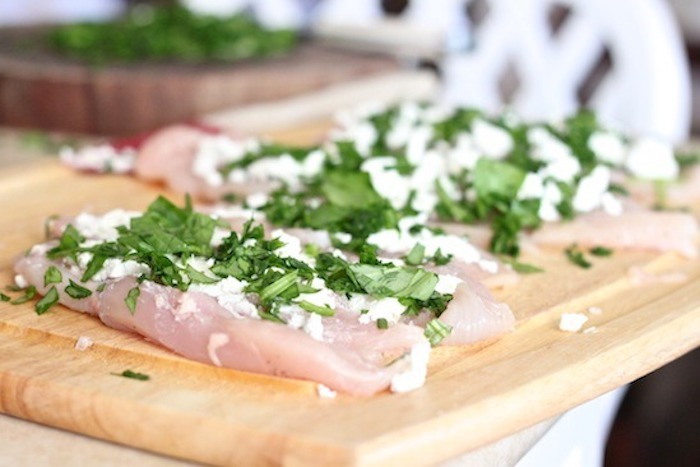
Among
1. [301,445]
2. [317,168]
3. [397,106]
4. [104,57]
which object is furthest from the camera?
[104,57]

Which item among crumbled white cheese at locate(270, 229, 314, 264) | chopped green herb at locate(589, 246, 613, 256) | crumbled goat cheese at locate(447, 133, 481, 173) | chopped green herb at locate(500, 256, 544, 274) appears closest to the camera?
crumbled white cheese at locate(270, 229, 314, 264)

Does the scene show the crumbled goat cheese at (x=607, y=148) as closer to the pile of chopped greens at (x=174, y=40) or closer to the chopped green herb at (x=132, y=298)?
the chopped green herb at (x=132, y=298)

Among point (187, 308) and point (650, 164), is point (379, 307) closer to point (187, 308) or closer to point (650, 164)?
point (187, 308)

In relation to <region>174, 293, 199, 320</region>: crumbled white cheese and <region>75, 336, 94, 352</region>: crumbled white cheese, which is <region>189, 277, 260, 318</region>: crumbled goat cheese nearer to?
<region>174, 293, 199, 320</region>: crumbled white cheese

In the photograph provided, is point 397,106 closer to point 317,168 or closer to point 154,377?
point 317,168

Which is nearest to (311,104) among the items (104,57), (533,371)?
(104,57)

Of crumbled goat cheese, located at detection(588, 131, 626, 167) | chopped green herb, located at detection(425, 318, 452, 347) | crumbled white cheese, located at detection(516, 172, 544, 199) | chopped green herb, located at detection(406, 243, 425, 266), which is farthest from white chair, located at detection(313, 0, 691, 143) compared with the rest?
chopped green herb, located at detection(425, 318, 452, 347)
